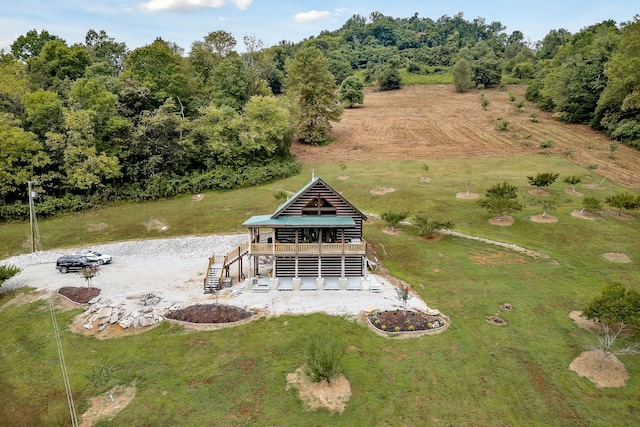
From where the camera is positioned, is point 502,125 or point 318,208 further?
point 502,125

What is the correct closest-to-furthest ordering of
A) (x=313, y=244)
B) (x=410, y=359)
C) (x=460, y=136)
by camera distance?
(x=410, y=359)
(x=313, y=244)
(x=460, y=136)

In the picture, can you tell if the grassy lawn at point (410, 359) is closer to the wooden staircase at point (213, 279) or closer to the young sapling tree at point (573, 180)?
the wooden staircase at point (213, 279)

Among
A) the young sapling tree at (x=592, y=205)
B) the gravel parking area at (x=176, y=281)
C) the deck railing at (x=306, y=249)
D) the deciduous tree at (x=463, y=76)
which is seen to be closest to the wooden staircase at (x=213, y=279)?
the gravel parking area at (x=176, y=281)

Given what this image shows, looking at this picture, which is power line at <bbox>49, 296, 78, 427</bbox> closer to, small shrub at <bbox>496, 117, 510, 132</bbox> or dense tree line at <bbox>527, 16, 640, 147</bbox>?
small shrub at <bbox>496, 117, 510, 132</bbox>

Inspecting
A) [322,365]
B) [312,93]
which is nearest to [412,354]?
[322,365]

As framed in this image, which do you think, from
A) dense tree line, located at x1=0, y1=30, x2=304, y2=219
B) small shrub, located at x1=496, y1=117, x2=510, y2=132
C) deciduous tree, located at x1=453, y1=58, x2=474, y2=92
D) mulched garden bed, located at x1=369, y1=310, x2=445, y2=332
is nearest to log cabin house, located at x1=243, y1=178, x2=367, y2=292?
mulched garden bed, located at x1=369, y1=310, x2=445, y2=332

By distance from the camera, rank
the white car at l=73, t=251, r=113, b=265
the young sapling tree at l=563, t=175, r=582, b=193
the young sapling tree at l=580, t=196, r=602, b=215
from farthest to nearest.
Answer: the young sapling tree at l=563, t=175, r=582, b=193
the young sapling tree at l=580, t=196, r=602, b=215
the white car at l=73, t=251, r=113, b=265

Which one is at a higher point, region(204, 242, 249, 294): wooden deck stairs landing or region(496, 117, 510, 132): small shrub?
region(496, 117, 510, 132): small shrub

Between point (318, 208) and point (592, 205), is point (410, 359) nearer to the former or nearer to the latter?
point (318, 208)
